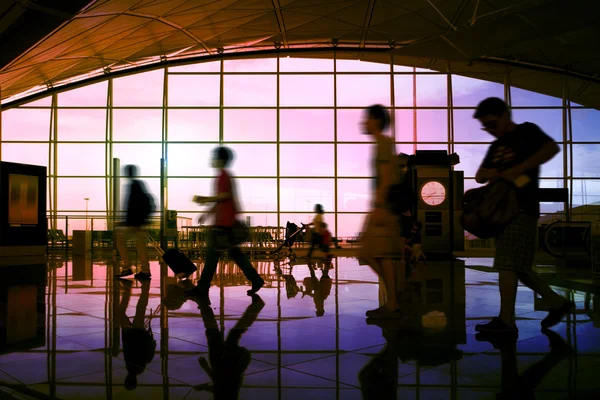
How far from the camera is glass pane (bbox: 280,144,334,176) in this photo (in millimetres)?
23594

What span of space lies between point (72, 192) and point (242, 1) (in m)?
12.0

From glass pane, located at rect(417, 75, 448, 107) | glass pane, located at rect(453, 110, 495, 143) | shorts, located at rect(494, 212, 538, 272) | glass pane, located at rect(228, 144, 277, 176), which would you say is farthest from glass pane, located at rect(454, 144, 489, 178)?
shorts, located at rect(494, 212, 538, 272)

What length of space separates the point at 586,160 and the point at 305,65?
13.9m

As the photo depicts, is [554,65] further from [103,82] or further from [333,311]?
[333,311]

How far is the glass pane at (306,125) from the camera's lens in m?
23.7

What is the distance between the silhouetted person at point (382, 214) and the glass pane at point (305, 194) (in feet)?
62.4

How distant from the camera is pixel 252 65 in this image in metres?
24.8

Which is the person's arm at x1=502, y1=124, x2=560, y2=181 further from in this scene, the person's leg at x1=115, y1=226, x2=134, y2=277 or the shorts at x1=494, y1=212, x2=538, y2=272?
the person's leg at x1=115, y1=226, x2=134, y2=277

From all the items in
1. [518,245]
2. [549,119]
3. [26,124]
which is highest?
[549,119]

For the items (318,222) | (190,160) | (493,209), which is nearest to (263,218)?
(190,160)

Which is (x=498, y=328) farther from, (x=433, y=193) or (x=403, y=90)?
(x=403, y=90)

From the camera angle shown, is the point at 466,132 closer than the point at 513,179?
No

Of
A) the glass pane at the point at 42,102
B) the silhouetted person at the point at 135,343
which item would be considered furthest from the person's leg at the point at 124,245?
the glass pane at the point at 42,102

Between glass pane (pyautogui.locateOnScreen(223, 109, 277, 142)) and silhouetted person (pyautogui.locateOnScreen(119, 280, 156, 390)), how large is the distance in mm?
19071
